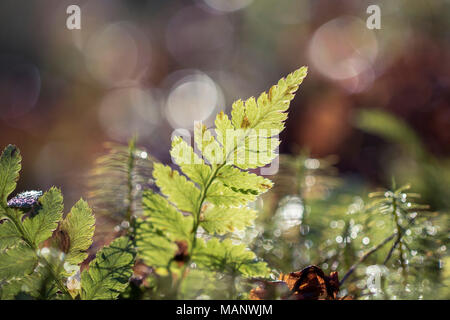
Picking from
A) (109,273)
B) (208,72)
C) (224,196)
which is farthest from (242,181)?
(208,72)

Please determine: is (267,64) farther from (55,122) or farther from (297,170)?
(297,170)

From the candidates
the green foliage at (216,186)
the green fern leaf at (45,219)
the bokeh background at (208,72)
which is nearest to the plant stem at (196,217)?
the green foliage at (216,186)

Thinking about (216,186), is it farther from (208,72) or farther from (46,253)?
(208,72)

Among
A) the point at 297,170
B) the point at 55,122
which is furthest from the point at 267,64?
the point at 297,170

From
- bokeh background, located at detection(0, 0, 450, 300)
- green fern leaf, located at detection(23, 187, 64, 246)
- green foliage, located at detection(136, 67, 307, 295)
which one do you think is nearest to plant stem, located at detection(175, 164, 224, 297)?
green foliage, located at detection(136, 67, 307, 295)

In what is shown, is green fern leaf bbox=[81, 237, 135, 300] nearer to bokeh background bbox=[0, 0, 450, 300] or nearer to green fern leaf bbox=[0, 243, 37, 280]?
green fern leaf bbox=[0, 243, 37, 280]

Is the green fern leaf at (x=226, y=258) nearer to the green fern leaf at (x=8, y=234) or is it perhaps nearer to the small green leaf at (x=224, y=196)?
the small green leaf at (x=224, y=196)
